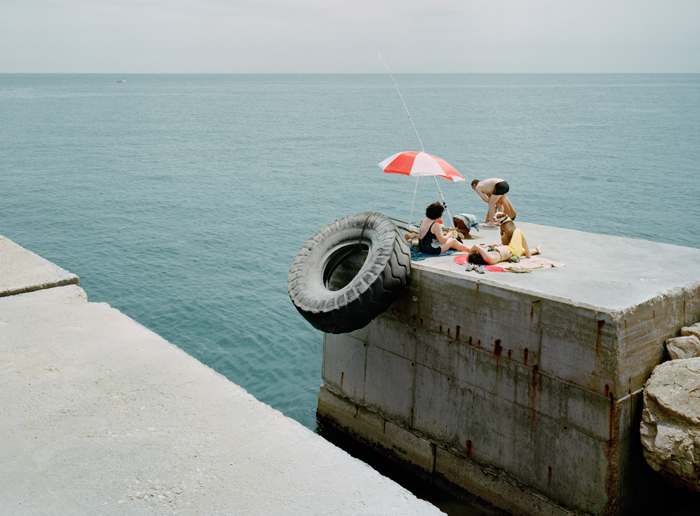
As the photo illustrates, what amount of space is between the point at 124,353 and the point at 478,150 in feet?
141

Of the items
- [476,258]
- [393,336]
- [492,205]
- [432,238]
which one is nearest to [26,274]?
[393,336]

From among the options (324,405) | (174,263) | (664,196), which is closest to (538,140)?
(664,196)

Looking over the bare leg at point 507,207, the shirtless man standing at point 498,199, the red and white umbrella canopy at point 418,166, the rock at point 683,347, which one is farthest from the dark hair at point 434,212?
the rock at point 683,347

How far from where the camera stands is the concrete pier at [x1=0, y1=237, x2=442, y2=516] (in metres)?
3.79

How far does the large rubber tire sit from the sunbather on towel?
87 centimetres

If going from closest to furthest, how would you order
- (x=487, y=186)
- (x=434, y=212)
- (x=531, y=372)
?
(x=531, y=372), (x=434, y=212), (x=487, y=186)

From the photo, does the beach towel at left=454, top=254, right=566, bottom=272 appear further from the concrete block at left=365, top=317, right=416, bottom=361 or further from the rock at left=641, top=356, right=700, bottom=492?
the rock at left=641, top=356, right=700, bottom=492

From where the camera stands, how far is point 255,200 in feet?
95.8

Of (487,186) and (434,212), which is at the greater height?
(487,186)

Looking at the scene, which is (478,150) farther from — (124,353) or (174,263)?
(124,353)

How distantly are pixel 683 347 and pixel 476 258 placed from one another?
2.41 m

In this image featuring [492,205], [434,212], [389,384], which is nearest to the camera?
[389,384]

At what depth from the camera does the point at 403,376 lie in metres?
7.43

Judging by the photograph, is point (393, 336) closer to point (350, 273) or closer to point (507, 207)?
point (350, 273)
